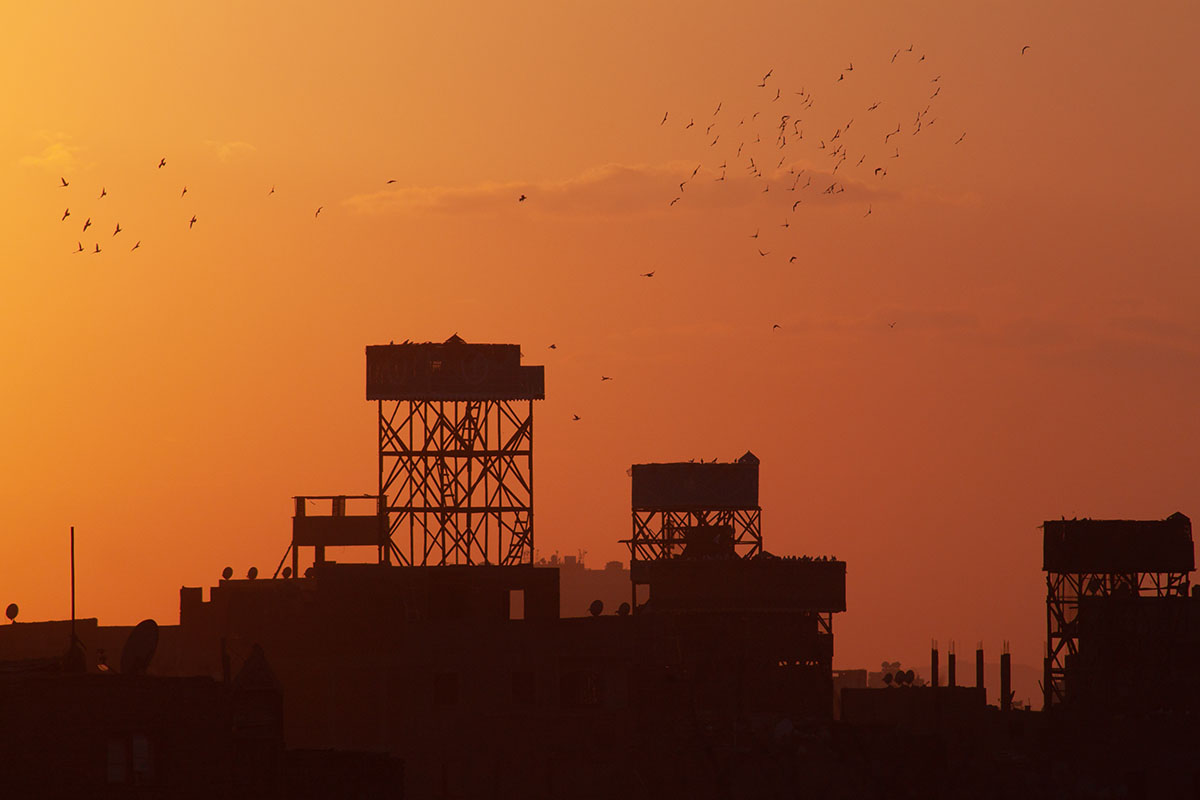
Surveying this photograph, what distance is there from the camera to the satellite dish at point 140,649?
72.6 m

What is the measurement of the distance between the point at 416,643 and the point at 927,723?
56532 mm

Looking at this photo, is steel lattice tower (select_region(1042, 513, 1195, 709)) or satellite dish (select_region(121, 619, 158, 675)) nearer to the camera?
satellite dish (select_region(121, 619, 158, 675))

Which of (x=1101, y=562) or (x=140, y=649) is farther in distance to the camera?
(x=1101, y=562)

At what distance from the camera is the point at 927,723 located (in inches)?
6752

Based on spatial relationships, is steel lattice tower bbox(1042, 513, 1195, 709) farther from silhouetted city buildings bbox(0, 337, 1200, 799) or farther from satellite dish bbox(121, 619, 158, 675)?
satellite dish bbox(121, 619, 158, 675)

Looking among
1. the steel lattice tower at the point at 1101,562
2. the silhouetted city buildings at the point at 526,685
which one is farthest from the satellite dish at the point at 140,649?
the steel lattice tower at the point at 1101,562

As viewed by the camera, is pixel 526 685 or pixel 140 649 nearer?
pixel 140 649

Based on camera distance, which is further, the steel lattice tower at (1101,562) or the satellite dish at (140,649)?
the steel lattice tower at (1101,562)

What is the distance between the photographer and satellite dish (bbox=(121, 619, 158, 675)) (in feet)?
238

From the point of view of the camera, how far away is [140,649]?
73188 mm

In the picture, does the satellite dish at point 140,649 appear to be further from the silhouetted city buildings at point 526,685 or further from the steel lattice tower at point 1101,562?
the steel lattice tower at point 1101,562

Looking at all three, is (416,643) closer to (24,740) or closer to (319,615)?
(319,615)

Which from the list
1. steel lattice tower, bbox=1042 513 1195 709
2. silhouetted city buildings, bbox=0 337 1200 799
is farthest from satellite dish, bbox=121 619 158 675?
steel lattice tower, bbox=1042 513 1195 709

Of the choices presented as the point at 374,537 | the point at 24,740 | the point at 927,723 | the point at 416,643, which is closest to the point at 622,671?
the point at 416,643
